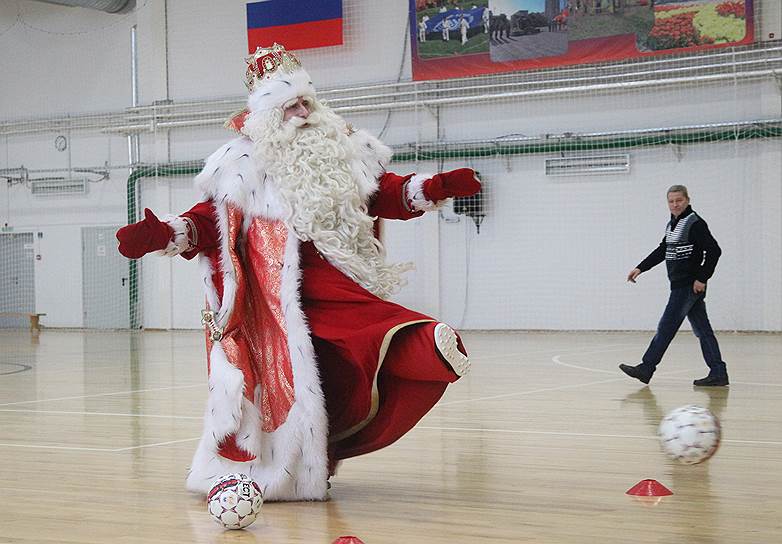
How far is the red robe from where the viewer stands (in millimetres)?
4621

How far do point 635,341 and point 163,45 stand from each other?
11.3 meters

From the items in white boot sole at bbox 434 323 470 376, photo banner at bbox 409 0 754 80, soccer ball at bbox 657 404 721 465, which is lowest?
soccer ball at bbox 657 404 721 465

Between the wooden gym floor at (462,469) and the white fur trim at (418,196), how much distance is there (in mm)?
1267

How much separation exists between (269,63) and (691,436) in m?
2.56

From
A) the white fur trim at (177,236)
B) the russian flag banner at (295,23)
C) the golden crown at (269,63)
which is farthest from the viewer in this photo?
the russian flag banner at (295,23)

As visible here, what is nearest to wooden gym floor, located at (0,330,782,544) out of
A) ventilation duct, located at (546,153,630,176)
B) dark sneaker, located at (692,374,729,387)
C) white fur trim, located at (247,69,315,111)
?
dark sneaker, located at (692,374,729,387)

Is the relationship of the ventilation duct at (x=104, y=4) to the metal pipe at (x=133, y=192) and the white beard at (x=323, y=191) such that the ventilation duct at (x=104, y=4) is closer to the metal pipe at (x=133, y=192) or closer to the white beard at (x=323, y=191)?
the metal pipe at (x=133, y=192)

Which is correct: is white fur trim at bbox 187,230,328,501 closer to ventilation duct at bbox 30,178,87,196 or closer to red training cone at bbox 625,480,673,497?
red training cone at bbox 625,480,673,497

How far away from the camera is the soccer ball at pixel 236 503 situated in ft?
14.0

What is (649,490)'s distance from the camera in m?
4.84

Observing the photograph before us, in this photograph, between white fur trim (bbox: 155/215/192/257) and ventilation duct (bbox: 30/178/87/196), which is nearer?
white fur trim (bbox: 155/215/192/257)

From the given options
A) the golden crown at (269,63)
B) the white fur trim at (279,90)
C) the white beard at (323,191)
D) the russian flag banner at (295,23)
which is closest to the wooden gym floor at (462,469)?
the white beard at (323,191)

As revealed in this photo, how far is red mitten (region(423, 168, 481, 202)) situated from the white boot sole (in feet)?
2.20

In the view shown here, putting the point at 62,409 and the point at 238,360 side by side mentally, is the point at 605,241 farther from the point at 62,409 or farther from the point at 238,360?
the point at 238,360
